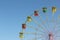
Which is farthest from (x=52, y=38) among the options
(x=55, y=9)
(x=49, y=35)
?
(x=55, y=9)

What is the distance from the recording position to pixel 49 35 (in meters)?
28.1

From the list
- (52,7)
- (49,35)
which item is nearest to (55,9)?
(52,7)

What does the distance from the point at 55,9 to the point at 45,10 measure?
1.44 meters

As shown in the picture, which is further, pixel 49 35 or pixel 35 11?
pixel 35 11

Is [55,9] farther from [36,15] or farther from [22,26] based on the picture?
[22,26]

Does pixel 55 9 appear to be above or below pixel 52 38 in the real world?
above

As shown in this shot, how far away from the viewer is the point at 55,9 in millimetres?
31391

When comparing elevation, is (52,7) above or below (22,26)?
above

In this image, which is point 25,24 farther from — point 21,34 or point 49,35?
point 49,35

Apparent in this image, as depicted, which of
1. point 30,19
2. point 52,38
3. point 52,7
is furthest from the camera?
point 30,19

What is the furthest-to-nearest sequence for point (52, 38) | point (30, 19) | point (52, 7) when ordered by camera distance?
1. point (30, 19)
2. point (52, 7)
3. point (52, 38)

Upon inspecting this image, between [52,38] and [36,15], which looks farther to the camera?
[36,15]

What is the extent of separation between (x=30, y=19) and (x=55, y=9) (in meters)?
4.28

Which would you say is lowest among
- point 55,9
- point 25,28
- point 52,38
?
point 52,38
